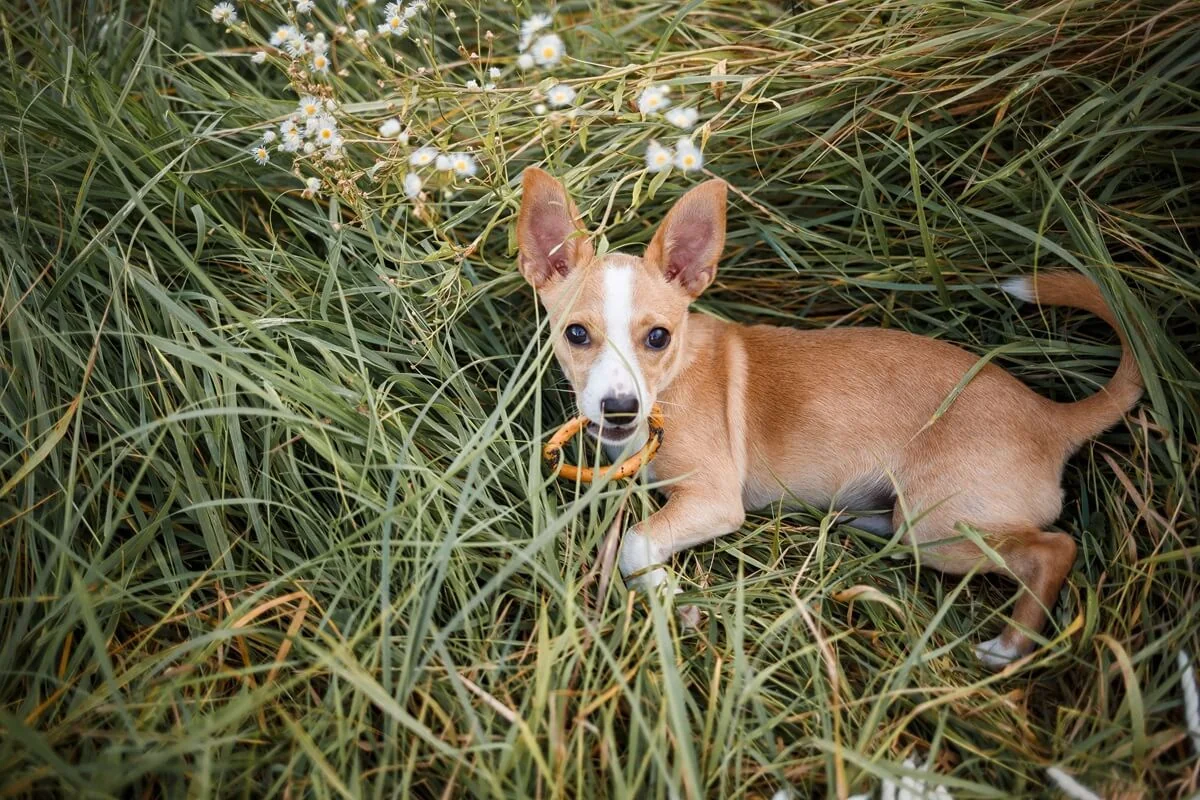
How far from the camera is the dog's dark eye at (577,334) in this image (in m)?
2.60

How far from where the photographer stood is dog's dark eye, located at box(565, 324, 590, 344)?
2.60 m

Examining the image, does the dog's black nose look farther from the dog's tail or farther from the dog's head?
the dog's tail

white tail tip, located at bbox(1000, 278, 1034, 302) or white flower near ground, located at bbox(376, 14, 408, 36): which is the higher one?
white flower near ground, located at bbox(376, 14, 408, 36)

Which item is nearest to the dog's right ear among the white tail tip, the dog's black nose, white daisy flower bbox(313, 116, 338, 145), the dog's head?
the dog's head

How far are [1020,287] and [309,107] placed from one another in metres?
2.48

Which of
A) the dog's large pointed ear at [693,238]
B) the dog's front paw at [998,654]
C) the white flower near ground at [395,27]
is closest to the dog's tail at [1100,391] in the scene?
the dog's front paw at [998,654]

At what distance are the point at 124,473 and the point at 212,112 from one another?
1.50 metres

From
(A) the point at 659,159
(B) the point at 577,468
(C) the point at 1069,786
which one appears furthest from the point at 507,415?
(C) the point at 1069,786

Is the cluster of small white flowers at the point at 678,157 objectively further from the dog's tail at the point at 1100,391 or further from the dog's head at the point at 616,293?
the dog's tail at the point at 1100,391

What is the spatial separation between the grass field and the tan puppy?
14 centimetres

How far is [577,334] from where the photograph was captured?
261 cm

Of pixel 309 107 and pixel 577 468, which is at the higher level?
pixel 309 107

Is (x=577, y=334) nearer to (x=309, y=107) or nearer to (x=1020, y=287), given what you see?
(x=309, y=107)

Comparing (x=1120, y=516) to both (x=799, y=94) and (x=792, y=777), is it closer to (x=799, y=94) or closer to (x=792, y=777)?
(x=792, y=777)
